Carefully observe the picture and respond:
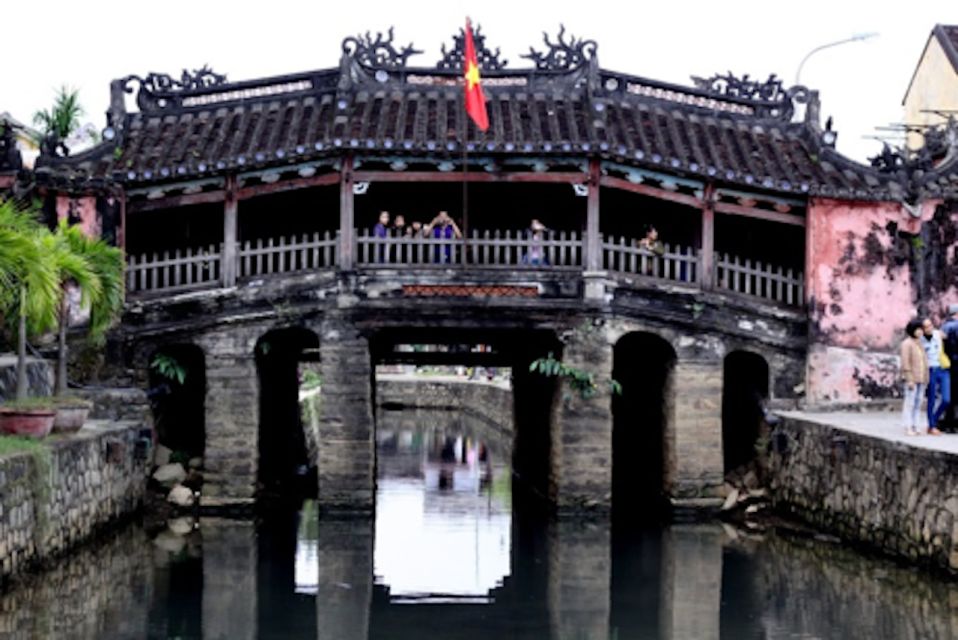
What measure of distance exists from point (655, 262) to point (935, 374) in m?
5.42

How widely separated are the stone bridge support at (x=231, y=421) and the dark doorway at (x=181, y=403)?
0.78 metres

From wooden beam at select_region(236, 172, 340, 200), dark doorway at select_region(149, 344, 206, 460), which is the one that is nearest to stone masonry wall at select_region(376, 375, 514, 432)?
dark doorway at select_region(149, 344, 206, 460)

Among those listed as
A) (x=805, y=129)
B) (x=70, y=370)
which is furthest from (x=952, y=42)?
(x=70, y=370)

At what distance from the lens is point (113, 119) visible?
23156mm

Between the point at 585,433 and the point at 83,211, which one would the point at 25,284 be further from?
the point at 585,433

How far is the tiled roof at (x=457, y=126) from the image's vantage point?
70.3 ft

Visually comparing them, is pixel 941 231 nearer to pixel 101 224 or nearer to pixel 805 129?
pixel 805 129

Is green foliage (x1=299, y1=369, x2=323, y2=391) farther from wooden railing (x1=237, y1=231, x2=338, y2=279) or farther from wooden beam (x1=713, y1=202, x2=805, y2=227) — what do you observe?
wooden beam (x1=713, y1=202, x2=805, y2=227)

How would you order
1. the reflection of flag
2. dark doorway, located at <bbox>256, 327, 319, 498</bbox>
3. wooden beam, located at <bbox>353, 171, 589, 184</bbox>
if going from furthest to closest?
1. dark doorway, located at <bbox>256, 327, 319, 498</bbox>
2. wooden beam, located at <bbox>353, 171, 589, 184</bbox>
3. the reflection of flag

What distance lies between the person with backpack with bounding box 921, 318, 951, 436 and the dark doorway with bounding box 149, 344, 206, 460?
34.7ft

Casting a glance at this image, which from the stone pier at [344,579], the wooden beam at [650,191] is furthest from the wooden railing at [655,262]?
the stone pier at [344,579]

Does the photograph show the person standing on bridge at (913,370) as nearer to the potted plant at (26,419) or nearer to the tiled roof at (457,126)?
the tiled roof at (457,126)

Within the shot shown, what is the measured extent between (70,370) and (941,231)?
13268 mm

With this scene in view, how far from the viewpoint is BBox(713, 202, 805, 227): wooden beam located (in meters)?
22.4
